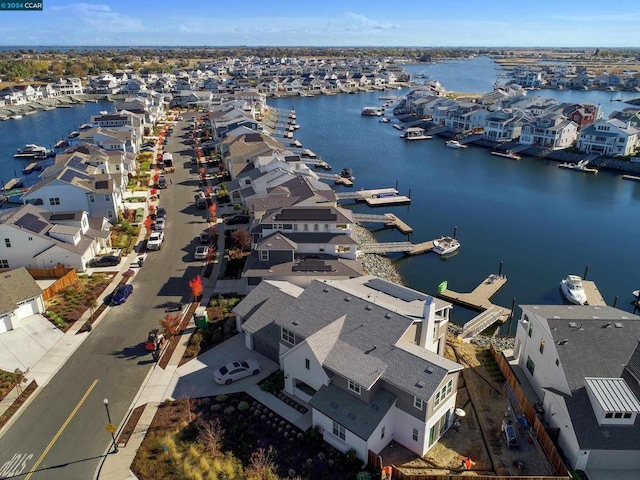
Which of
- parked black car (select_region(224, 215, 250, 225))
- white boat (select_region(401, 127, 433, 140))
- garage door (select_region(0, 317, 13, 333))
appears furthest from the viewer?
white boat (select_region(401, 127, 433, 140))

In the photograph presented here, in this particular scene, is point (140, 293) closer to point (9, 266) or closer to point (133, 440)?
point (9, 266)

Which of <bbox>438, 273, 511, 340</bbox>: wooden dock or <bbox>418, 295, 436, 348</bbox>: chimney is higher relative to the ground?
<bbox>418, 295, 436, 348</bbox>: chimney

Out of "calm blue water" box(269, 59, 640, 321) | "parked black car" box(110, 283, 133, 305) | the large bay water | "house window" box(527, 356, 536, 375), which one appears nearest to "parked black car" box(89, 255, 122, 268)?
"parked black car" box(110, 283, 133, 305)

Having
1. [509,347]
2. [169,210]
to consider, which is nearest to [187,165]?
[169,210]

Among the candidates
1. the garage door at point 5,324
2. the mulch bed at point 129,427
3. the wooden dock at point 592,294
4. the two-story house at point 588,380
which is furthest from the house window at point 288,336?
the wooden dock at point 592,294

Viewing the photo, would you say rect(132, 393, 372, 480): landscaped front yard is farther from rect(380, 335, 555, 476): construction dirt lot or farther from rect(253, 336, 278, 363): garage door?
rect(253, 336, 278, 363): garage door

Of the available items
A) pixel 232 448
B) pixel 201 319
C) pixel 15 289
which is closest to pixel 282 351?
pixel 232 448

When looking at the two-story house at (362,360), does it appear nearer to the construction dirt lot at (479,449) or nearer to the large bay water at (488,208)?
the construction dirt lot at (479,449)
